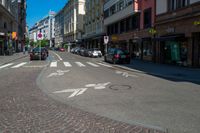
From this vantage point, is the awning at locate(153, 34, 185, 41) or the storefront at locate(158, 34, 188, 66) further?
the storefront at locate(158, 34, 188, 66)

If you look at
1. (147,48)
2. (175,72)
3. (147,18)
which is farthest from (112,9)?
(175,72)

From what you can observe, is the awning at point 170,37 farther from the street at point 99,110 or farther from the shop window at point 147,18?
the street at point 99,110

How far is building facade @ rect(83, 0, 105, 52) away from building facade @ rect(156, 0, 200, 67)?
84.2 ft

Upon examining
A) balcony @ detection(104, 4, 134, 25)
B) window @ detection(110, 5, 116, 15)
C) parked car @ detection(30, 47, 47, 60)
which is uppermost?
window @ detection(110, 5, 116, 15)

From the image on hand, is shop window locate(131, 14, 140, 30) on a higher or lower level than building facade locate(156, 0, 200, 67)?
higher

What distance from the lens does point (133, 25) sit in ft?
116

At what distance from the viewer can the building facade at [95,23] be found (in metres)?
53.7

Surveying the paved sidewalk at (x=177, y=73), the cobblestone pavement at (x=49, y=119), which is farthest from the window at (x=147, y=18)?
the cobblestone pavement at (x=49, y=119)

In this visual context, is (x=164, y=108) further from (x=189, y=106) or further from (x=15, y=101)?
(x=15, y=101)

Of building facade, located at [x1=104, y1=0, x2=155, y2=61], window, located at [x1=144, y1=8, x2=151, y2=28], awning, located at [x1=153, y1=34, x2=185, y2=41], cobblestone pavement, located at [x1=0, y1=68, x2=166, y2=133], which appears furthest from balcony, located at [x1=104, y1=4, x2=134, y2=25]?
cobblestone pavement, located at [x1=0, y1=68, x2=166, y2=133]

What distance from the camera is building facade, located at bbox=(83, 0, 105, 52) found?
53.7 metres

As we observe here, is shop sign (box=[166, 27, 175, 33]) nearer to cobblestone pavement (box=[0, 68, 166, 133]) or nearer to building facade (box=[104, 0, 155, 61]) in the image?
building facade (box=[104, 0, 155, 61])

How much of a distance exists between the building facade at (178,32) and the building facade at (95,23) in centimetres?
2567

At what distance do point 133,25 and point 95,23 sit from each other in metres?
24.7
